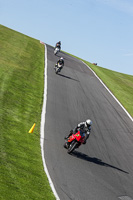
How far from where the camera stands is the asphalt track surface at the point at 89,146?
1149 cm

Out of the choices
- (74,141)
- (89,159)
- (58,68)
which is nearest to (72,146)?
(74,141)

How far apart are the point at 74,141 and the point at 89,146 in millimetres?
2088

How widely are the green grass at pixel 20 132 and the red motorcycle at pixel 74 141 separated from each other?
1.32 m

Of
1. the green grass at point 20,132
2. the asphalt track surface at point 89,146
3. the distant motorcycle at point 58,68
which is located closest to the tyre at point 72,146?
the asphalt track surface at point 89,146

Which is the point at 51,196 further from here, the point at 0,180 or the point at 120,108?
the point at 120,108

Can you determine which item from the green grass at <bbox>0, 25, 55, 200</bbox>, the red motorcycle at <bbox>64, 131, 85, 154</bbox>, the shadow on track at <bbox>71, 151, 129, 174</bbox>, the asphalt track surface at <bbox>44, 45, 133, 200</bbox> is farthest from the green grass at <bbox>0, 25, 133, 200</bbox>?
the shadow on track at <bbox>71, 151, 129, 174</bbox>

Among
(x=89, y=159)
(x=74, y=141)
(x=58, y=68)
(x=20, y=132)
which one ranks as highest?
(x=58, y=68)

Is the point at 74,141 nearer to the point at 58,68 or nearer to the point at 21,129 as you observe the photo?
the point at 21,129

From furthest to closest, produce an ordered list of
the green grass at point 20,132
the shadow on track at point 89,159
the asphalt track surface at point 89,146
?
the shadow on track at point 89,159, the asphalt track surface at point 89,146, the green grass at point 20,132

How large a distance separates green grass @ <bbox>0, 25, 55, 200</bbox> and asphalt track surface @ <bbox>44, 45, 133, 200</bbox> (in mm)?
567

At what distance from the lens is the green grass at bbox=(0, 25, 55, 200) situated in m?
9.48

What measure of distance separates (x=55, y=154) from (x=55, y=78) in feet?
55.5

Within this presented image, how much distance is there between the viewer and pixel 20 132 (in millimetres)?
14695

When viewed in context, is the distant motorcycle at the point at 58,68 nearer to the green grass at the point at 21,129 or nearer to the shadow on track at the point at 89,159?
the green grass at the point at 21,129
